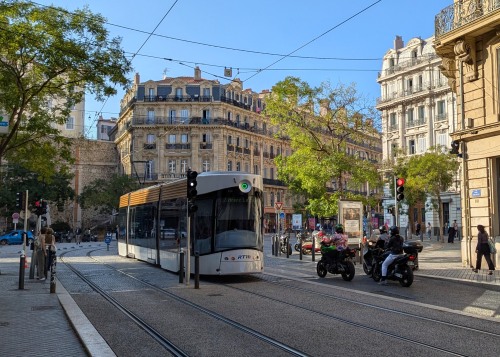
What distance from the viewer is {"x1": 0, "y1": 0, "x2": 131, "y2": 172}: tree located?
15492mm

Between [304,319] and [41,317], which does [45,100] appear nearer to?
[41,317]

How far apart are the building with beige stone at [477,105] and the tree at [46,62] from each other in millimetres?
12337

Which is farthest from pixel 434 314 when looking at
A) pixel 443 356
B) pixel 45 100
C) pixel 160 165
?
pixel 160 165

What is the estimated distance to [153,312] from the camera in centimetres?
1052

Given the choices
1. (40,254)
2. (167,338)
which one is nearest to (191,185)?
(40,254)

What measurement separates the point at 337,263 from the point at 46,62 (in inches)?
428

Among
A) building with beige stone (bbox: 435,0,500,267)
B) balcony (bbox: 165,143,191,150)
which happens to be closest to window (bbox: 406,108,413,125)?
balcony (bbox: 165,143,191,150)

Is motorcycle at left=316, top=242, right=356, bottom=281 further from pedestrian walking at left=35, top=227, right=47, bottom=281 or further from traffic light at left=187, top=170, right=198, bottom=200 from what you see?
pedestrian walking at left=35, top=227, right=47, bottom=281

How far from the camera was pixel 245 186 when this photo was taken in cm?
1586

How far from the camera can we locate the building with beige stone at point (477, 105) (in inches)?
744

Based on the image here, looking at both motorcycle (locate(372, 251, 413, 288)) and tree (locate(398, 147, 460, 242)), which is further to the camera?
tree (locate(398, 147, 460, 242))

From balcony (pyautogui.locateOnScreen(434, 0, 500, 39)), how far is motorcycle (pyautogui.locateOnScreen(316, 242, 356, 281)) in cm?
975

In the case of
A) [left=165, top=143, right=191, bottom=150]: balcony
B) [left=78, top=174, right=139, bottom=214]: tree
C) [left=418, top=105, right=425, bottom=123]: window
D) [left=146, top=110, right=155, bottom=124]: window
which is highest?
[left=146, top=110, right=155, bottom=124]: window

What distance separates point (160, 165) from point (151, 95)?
9203 millimetres
